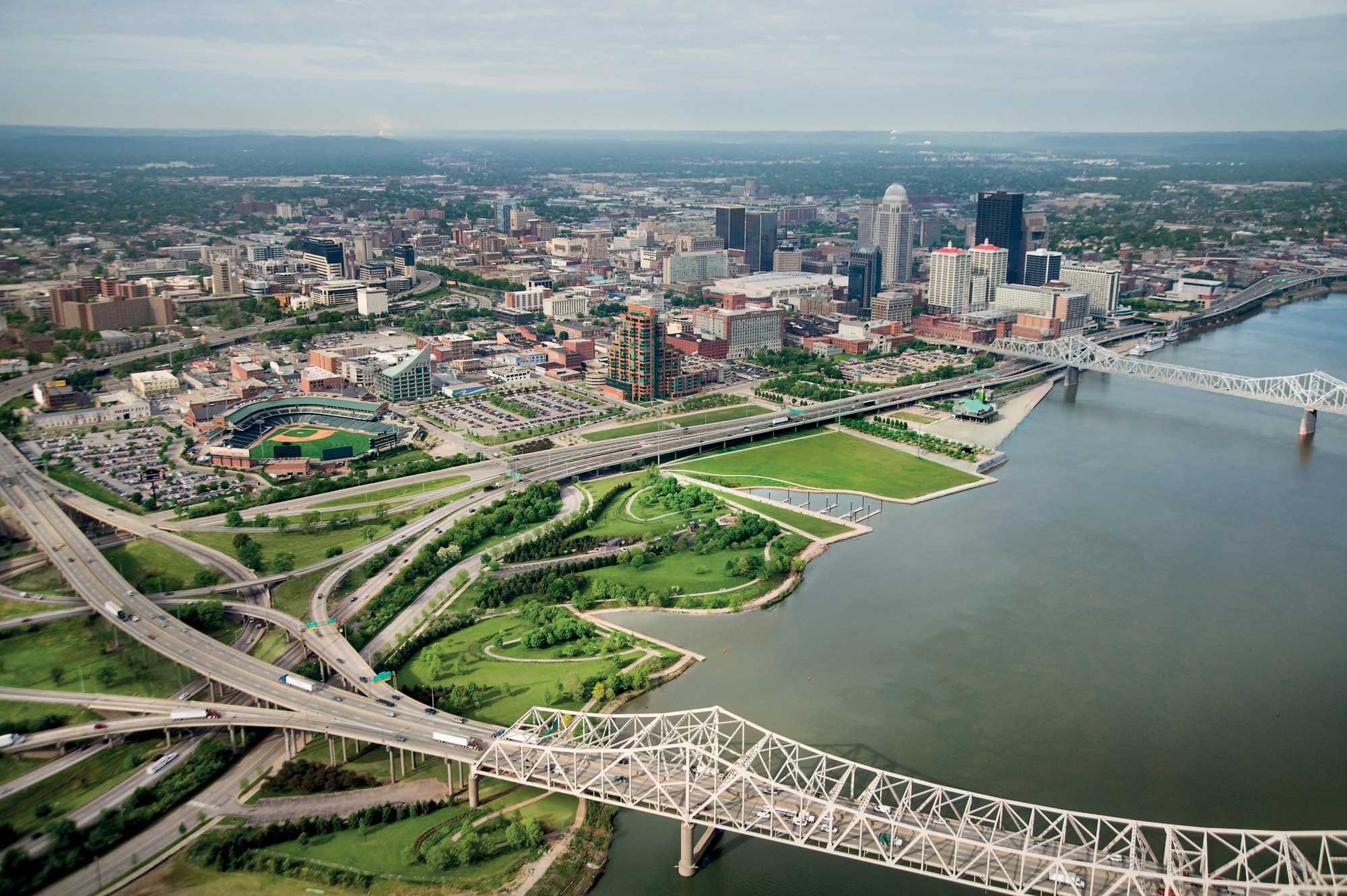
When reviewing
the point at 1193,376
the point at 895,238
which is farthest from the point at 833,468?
the point at 895,238

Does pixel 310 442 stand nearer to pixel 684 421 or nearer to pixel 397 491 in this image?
pixel 397 491

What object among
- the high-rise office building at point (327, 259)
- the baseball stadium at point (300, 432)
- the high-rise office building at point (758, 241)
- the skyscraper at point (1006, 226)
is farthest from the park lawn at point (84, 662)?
the high-rise office building at point (758, 241)

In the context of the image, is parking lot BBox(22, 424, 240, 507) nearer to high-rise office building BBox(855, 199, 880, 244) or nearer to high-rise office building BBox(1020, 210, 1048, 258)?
high-rise office building BBox(1020, 210, 1048, 258)

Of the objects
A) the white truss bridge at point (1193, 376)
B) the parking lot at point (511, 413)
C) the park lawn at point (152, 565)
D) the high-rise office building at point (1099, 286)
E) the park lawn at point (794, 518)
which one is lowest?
the park lawn at point (152, 565)

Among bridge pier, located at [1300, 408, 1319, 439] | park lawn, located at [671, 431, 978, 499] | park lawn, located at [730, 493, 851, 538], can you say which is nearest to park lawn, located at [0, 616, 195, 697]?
park lawn, located at [730, 493, 851, 538]

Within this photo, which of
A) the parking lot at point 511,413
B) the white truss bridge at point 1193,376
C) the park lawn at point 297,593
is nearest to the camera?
the park lawn at point 297,593

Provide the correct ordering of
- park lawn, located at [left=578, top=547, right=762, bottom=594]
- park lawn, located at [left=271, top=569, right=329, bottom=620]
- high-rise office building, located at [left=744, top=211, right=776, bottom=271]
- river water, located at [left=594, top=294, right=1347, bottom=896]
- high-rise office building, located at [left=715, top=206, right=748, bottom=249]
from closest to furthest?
1. river water, located at [left=594, top=294, right=1347, bottom=896]
2. park lawn, located at [left=271, top=569, right=329, bottom=620]
3. park lawn, located at [left=578, top=547, right=762, bottom=594]
4. high-rise office building, located at [left=744, top=211, right=776, bottom=271]
5. high-rise office building, located at [left=715, top=206, right=748, bottom=249]

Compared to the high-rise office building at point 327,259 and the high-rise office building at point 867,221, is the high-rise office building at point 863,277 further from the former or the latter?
the high-rise office building at point 327,259
